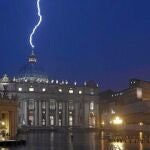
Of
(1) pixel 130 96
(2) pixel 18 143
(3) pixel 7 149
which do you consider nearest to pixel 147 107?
(1) pixel 130 96

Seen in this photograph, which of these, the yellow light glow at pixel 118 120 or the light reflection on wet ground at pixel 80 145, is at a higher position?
the yellow light glow at pixel 118 120

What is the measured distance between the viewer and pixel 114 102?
190125 mm

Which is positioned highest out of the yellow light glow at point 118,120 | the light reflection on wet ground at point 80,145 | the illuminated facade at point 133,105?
the illuminated facade at point 133,105

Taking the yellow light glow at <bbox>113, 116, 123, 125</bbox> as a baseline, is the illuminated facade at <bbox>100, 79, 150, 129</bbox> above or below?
Result: above

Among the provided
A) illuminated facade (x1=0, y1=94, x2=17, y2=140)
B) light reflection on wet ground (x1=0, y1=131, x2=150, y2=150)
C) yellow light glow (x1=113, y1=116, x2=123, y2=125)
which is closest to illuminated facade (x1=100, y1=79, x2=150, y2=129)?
yellow light glow (x1=113, y1=116, x2=123, y2=125)

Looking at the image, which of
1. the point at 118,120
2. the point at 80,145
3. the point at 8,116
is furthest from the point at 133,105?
the point at 80,145

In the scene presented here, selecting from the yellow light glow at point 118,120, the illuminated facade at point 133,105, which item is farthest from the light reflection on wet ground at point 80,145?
the yellow light glow at point 118,120

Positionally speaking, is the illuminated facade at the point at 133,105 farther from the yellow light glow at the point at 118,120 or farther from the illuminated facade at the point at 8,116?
the illuminated facade at the point at 8,116

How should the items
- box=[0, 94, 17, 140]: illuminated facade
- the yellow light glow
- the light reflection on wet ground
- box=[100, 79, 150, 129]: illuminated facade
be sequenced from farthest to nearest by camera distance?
the yellow light glow < box=[100, 79, 150, 129]: illuminated facade < box=[0, 94, 17, 140]: illuminated facade < the light reflection on wet ground

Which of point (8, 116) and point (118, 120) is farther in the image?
point (118, 120)

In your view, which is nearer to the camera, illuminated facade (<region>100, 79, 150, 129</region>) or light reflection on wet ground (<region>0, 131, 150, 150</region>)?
light reflection on wet ground (<region>0, 131, 150, 150</region>)

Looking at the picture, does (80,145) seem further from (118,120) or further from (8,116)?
(118,120)

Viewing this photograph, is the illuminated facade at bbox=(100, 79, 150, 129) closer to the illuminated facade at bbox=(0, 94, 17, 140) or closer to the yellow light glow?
the yellow light glow

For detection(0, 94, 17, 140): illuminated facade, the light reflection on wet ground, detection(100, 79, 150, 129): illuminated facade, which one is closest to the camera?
the light reflection on wet ground
